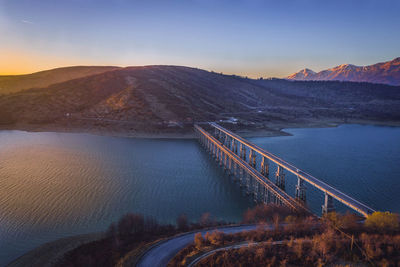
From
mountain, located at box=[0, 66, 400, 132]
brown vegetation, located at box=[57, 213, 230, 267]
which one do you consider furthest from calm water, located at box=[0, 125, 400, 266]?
mountain, located at box=[0, 66, 400, 132]

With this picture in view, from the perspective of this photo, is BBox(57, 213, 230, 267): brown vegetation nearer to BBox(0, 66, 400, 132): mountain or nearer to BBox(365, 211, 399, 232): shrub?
BBox(365, 211, 399, 232): shrub

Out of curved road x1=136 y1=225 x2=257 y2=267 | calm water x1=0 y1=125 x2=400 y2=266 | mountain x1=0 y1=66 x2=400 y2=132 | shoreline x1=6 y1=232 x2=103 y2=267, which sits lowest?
shoreline x1=6 y1=232 x2=103 y2=267

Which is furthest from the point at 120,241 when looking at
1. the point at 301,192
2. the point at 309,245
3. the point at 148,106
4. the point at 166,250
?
the point at 148,106

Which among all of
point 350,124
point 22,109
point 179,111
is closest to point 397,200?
point 179,111

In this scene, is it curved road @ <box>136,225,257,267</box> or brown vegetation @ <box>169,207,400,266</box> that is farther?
curved road @ <box>136,225,257,267</box>

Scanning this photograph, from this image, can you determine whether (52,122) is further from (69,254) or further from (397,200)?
(397,200)

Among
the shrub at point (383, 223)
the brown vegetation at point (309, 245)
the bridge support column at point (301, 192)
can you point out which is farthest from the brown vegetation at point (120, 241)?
the shrub at point (383, 223)

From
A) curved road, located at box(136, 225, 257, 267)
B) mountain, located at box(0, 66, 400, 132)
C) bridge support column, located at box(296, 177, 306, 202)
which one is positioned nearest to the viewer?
curved road, located at box(136, 225, 257, 267)

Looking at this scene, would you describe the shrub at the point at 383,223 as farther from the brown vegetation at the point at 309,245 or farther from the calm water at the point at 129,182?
the calm water at the point at 129,182
